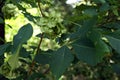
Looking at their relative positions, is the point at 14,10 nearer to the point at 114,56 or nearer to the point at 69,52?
the point at 69,52

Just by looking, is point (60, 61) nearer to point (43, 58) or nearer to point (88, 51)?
point (88, 51)

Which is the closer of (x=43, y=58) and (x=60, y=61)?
(x=60, y=61)

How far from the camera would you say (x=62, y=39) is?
140 cm

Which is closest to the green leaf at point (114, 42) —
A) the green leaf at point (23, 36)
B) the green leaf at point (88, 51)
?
the green leaf at point (88, 51)

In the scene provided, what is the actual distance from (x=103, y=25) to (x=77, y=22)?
0.75ft

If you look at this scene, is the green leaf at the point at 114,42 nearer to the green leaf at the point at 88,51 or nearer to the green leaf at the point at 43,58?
the green leaf at the point at 88,51

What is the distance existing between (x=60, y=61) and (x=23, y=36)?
0.48 ft

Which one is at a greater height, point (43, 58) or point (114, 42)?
point (114, 42)

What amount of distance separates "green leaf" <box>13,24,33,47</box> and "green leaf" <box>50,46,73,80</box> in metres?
0.12

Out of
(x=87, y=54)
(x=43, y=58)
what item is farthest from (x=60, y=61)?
(x=43, y=58)

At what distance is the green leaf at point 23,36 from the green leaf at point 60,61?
0.12m

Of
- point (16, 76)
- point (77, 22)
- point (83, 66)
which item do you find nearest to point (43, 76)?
point (16, 76)

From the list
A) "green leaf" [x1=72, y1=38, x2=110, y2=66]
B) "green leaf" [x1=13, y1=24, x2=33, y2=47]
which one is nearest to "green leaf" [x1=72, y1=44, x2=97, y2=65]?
"green leaf" [x1=72, y1=38, x2=110, y2=66]

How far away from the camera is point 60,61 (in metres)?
1.13
